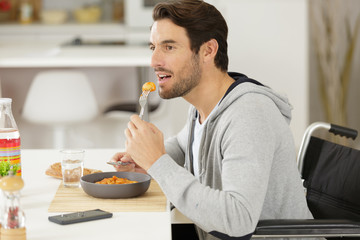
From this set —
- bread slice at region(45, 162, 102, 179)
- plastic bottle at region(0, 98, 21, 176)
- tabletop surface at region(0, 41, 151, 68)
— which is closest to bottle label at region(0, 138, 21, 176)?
plastic bottle at region(0, 98, 21, 176)

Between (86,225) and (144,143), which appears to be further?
(144,143)

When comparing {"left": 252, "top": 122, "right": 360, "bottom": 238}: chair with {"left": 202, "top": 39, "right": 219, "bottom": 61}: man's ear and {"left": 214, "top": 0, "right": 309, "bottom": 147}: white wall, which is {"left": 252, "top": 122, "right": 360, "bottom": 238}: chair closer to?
{"left": 202, "top": 39, "right": 219, "bottom": 61}: man's ear

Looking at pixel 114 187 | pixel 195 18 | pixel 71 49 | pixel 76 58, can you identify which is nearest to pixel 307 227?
pixel 114 187

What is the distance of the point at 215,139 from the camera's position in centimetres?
165

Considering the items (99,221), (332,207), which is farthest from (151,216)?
(332,207)

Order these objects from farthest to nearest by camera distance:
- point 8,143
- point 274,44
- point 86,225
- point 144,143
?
point 274,44
point 8,143
point 144,143
point 86,225

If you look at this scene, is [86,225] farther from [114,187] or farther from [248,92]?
[248,92]

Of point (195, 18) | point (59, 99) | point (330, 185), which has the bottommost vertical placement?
point (59, 99)

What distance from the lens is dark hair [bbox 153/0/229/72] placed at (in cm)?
167

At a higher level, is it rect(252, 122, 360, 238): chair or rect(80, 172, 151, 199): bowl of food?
rect(80, 172, 151, 199): bowl of food

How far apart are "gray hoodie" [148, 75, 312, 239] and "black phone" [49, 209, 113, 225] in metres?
0.15

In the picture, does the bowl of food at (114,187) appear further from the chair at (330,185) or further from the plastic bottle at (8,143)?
the chair at (330,185)

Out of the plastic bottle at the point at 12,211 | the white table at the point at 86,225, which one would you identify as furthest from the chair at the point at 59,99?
the plastic bottle at the point at 12,211

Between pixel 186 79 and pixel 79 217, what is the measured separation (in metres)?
0.49
